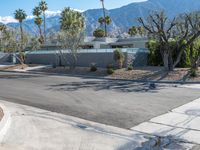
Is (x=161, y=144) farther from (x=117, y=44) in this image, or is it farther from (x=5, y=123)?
(x=117, y=44)

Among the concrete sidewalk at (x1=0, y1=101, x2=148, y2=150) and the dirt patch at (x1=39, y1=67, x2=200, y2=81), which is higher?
the dirt patch at (x1=39, y1=67, x2=200, y2=81)

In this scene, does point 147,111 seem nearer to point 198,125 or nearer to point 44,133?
point 198,125

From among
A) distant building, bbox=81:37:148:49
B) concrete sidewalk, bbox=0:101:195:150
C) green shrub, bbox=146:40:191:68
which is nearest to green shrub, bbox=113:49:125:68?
green shrub, bbox=146:40:191:68

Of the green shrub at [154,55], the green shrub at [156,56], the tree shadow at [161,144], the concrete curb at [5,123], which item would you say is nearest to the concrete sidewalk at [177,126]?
the tree shadow at [161,144]

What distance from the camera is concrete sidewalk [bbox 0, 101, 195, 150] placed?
8.16 meters

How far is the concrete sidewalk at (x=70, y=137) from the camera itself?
816 centimetres

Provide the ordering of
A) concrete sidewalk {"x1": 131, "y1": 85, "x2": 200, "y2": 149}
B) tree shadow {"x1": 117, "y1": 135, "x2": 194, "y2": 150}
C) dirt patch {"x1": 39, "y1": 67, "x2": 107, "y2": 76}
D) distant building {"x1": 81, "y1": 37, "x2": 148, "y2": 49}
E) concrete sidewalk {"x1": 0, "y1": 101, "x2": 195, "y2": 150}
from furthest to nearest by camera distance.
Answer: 1. distant building {"x1": 81, "y1": 37, "x2": 148, "y2": 49}
2. dirt patch {"x1": 39, "y1": 67, "x2": 107, "y2": 76}
3. concrete sidewalk {"x1": 131, "y1": 85, "x2": 200, "y2": 149}
4. concrete sidewalk {"x1": 0, "y1": 101, "x2": 195, "y2": 150}
5. tree shadow {"x1": 117, "y1": 135, "x2": 194, "y2": 150}

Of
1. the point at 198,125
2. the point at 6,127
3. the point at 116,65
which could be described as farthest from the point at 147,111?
the point at 116,65

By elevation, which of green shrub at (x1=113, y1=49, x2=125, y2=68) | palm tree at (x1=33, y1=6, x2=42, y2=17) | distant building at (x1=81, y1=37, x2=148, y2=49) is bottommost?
green shrub at (x1=113, y1=49, x2=125, y2=68)

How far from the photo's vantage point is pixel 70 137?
8898 mm

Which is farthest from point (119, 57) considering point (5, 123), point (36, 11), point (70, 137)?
point (36, 11)

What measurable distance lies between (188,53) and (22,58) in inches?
799

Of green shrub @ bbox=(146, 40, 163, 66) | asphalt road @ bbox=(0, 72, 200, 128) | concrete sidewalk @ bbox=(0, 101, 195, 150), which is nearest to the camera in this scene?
concrete sidewalk @ bbox=(0, 101, 195, 150)

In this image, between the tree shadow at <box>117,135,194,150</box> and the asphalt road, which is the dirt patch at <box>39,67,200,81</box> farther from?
the tree shadow at <box>117,135,194,150</box>
